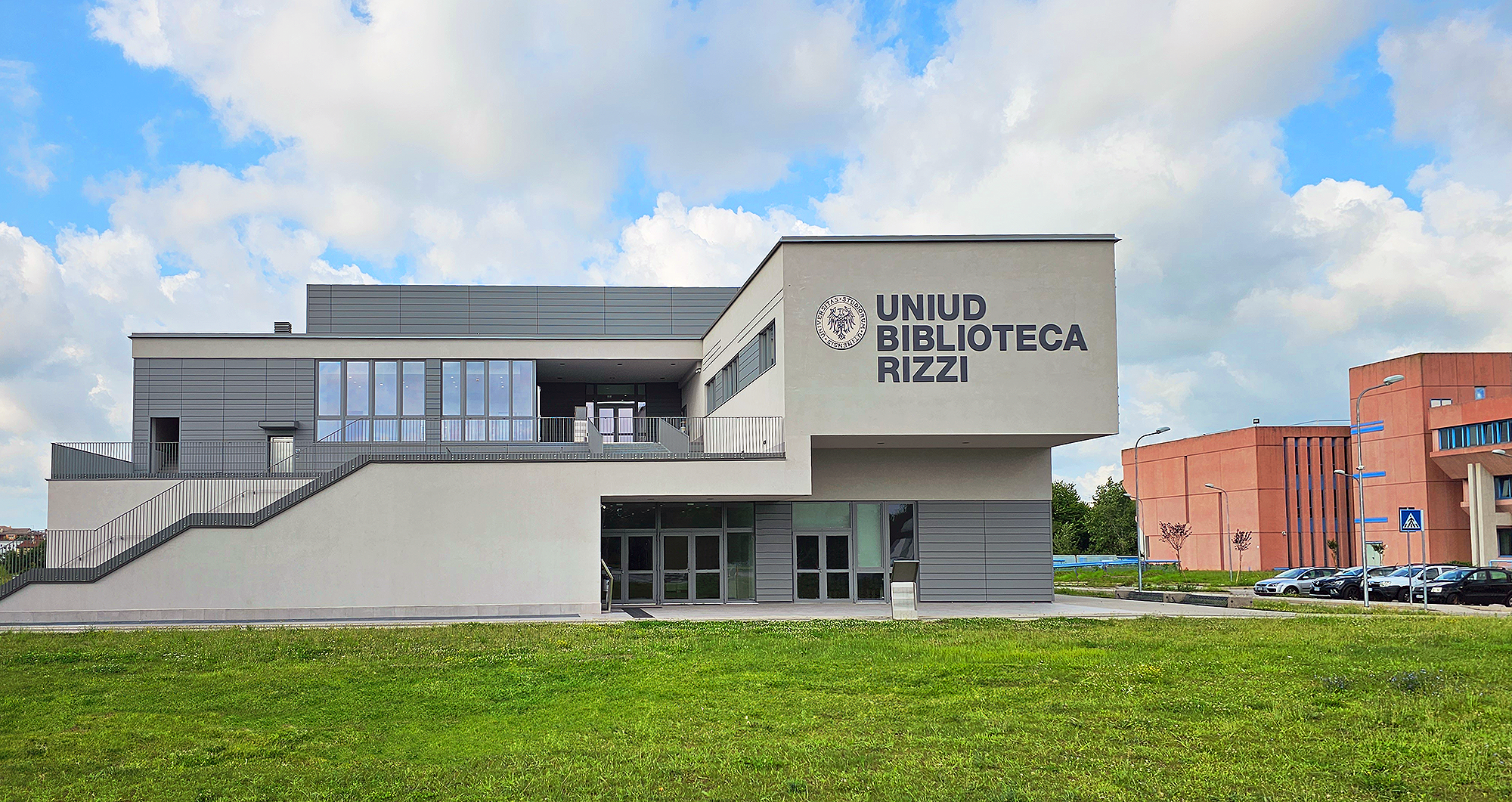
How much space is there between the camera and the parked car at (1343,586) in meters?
38.2

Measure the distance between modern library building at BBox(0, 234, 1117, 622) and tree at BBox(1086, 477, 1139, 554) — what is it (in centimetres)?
6926

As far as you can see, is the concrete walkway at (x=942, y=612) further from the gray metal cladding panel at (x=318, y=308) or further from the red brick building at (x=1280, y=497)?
the red brick building at (x=1280, y=497)

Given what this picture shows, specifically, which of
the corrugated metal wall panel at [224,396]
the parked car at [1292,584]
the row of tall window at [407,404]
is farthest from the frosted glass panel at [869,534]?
the parked car at [1292,584]

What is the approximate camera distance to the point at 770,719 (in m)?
10.9

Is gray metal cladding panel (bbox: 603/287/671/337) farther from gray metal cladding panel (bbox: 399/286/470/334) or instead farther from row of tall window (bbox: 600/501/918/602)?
row of tall window (bbox: 600/501/918/602)

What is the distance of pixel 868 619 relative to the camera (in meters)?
22.9

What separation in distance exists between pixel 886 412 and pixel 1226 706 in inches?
624

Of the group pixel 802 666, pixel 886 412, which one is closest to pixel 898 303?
pixel 886 412

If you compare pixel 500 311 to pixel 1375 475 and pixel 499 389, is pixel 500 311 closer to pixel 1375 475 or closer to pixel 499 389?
pixel 499 389

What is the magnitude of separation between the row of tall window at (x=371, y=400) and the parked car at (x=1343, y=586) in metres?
31.3

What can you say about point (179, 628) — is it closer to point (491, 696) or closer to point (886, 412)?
point (491, 696)

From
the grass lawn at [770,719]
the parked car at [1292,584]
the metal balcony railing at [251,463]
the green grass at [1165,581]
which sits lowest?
the green grass at [1165,581]

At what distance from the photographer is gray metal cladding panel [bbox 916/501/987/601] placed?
96.8 ft

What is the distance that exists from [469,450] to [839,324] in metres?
13.5
